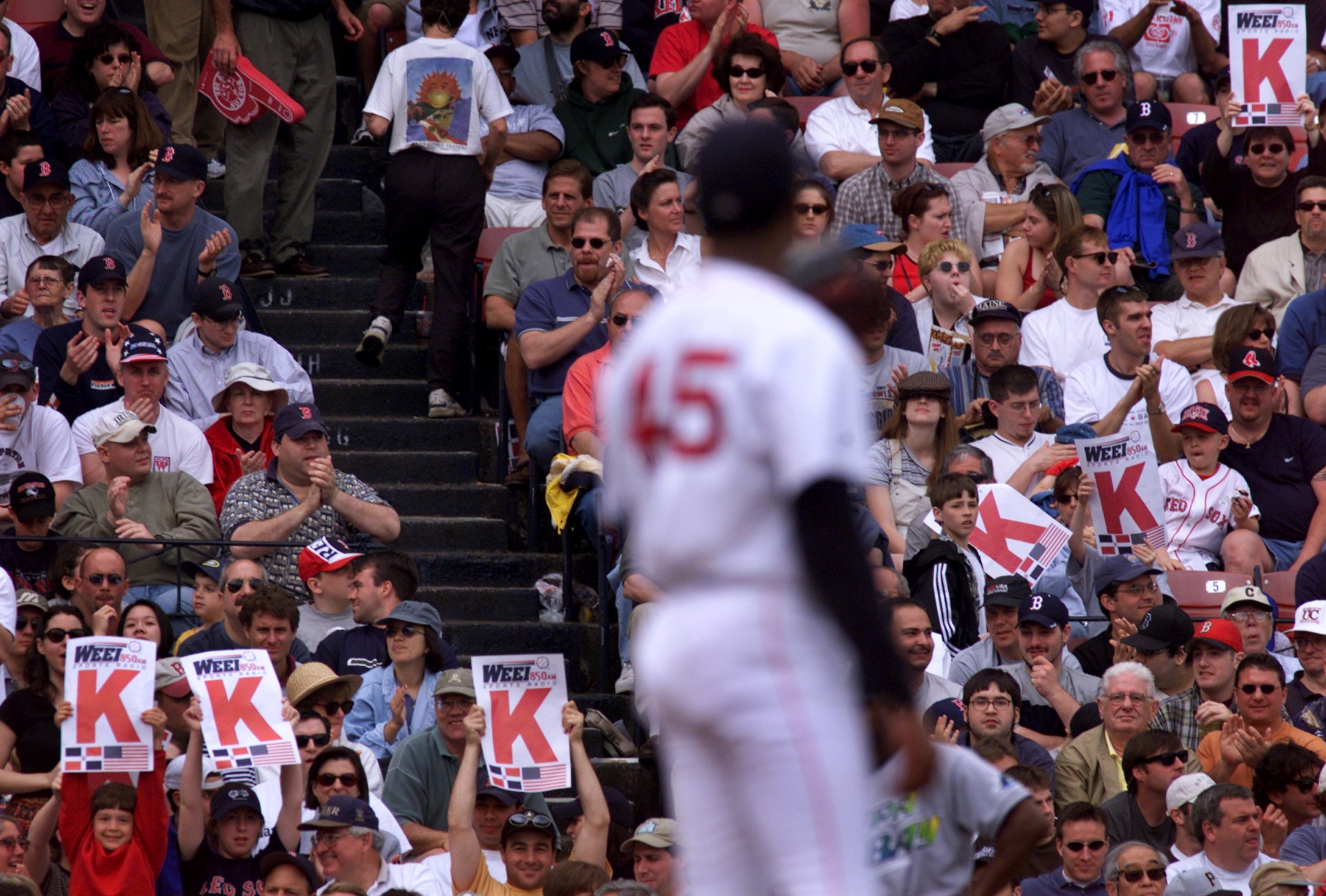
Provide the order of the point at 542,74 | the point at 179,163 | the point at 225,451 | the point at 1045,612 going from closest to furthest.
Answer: the point at 1045,612
the point at 225,451
the point at 179,163
the point at 542,74

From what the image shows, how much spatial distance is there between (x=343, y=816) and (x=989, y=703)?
2.96m

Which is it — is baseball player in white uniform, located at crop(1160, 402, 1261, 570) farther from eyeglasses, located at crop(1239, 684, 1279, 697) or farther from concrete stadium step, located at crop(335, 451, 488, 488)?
concrete stadium step, located at crop(335, 451, 488, 488)

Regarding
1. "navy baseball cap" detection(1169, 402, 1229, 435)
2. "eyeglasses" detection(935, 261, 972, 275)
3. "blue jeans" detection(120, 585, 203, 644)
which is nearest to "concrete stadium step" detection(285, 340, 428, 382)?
"blue jeans" detection(120, 585, 203, 644)

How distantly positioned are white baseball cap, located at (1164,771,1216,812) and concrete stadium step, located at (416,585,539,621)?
3.99 metres

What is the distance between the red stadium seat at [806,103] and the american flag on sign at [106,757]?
7.53 m

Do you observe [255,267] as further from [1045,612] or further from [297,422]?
[1045,612]

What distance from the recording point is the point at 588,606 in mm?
11602

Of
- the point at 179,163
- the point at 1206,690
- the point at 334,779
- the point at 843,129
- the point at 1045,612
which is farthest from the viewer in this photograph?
the point at 843,129

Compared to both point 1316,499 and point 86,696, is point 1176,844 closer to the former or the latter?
point 1316,499

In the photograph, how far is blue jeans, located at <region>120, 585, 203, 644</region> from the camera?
34.0 feet

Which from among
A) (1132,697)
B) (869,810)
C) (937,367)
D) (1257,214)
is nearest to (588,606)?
(937,367)

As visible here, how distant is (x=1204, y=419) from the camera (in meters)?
11.4

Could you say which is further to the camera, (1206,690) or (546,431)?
(546,431)

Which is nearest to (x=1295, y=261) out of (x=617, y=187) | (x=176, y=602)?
(x=617, y=187)
